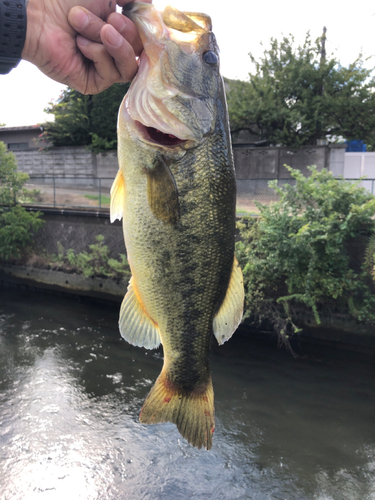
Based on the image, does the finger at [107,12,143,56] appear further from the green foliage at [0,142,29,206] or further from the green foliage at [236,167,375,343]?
the green foliage at [0,142,29,206]

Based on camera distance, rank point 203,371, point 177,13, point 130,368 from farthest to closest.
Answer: point 130,368 < point 203,371 < point 177,13

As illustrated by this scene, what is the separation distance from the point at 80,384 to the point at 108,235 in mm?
5436

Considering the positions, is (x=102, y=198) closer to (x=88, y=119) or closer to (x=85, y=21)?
(x=88, y=119)

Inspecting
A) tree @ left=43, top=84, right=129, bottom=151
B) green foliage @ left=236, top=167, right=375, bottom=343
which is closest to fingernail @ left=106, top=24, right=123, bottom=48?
green foliage @ left=236, top=167, right=375, bottom=343

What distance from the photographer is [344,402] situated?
7.37 m

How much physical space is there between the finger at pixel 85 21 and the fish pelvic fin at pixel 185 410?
6.03 feet

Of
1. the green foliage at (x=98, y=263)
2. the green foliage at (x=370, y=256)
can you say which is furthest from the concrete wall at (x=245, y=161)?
the green foliage at (x=370, y=256)

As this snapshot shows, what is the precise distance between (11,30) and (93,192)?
45.2ft

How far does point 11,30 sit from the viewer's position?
1.76m

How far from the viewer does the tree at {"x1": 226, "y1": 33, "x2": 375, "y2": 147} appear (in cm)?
1544

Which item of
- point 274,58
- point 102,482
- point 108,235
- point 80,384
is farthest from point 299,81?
point 102,482

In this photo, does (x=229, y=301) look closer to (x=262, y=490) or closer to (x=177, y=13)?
(x=177, y=13)

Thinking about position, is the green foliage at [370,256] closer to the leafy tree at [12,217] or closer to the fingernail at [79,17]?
the fingernail at [79,17]

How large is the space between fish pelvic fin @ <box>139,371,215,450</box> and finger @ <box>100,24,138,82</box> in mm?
1643
